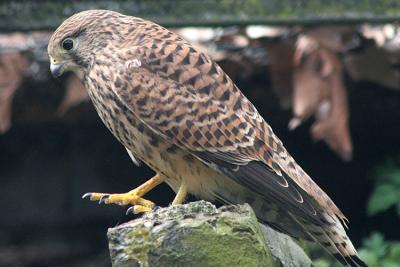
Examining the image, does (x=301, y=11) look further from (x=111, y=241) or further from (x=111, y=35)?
(x=111, y=241)

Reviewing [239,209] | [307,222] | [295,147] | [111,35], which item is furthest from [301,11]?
[239,209]

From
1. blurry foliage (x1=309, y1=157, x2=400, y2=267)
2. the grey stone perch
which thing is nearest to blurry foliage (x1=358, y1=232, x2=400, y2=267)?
blurry foliage (x1=309, y1=157, x2=400, y2=267)

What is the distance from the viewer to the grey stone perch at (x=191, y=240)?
306cm

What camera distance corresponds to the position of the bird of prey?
13.3 ft

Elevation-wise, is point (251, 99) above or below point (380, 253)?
above

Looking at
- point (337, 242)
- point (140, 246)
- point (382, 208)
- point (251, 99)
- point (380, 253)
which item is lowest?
point (380, 253)

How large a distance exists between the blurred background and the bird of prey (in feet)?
4.94

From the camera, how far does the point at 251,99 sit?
6.42 metres

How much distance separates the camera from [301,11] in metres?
6.04

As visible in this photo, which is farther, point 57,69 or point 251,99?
point 251,99

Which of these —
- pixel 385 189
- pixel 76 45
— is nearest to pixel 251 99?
pixel 385 189

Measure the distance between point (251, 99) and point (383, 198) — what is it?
0.93m

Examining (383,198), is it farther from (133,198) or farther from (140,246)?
(140,246)

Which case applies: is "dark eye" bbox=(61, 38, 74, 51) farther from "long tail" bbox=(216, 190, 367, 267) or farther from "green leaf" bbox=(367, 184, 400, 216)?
"green leaf" bbox=(367, 184, 400, 216)
